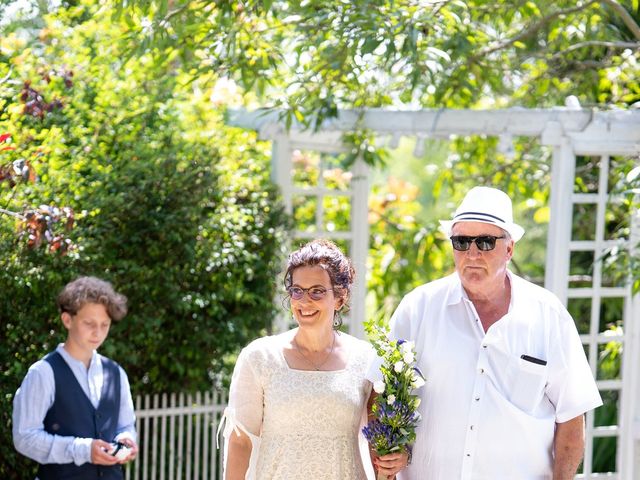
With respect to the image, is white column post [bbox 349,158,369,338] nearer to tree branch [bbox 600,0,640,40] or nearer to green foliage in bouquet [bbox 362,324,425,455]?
tree branch [bbox 600,0,640,40]

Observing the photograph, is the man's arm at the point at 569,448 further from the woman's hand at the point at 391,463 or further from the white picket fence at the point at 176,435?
the white picket fence at the point at 176,435

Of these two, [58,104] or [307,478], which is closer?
[307,478]

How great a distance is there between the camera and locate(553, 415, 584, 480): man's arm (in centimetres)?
374

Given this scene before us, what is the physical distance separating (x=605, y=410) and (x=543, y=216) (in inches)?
84.4

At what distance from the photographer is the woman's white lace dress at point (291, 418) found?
3.67m

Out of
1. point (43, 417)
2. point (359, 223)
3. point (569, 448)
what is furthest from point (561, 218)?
point (43, 417)

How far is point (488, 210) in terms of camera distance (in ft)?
12.3

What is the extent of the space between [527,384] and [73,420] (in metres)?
1.96

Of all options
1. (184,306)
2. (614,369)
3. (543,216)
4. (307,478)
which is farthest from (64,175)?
(543,216)

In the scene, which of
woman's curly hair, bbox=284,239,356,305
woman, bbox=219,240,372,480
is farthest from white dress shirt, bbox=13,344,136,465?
woman's curly hair, bbox=284,239,356,305

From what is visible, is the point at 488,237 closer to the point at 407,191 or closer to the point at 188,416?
the point at 188,416

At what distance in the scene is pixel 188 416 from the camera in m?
6.20

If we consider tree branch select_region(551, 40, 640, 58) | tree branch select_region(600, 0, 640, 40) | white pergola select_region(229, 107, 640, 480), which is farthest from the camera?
tree branch select_region(551, 40, 640, 58)

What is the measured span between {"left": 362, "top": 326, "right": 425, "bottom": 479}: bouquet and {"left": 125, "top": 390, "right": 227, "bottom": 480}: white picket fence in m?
2.67
